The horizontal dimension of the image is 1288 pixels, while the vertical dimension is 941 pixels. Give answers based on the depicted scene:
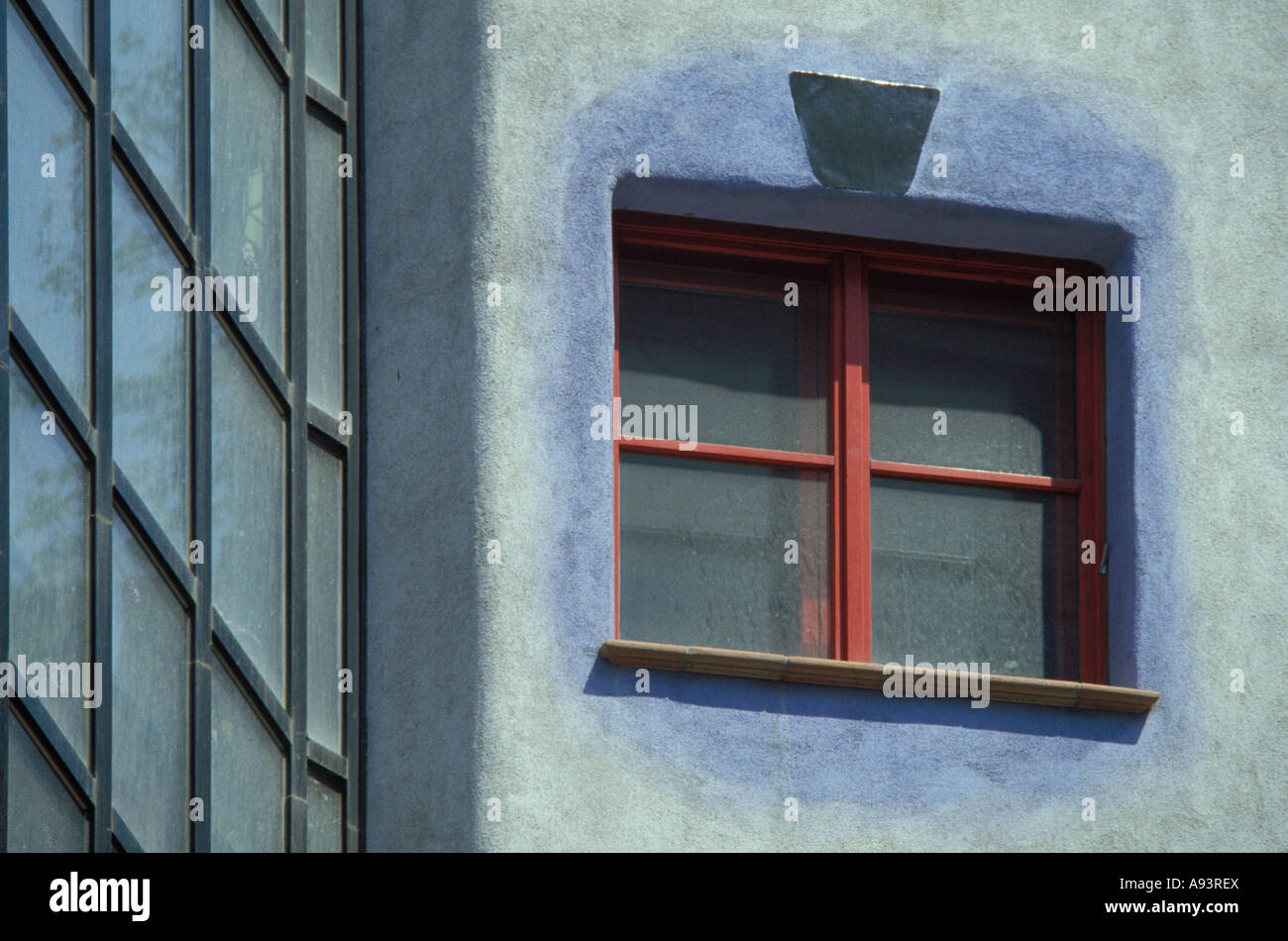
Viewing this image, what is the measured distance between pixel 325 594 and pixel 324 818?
89 centimetres

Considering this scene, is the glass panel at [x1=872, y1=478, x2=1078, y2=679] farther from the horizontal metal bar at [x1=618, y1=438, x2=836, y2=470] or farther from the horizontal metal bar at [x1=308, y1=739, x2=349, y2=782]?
the horizontal metal bar at [x1=308, y1=739, x2=349, y2=782]

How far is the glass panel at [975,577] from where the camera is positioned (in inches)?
409

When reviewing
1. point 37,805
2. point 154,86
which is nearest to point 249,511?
point 37,805

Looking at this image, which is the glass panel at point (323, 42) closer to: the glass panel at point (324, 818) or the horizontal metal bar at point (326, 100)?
the horizontal metal bar at point (326, 100)

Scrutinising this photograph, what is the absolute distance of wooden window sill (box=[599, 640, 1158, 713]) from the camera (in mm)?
9648

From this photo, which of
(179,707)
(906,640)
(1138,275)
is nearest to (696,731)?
(906,640)

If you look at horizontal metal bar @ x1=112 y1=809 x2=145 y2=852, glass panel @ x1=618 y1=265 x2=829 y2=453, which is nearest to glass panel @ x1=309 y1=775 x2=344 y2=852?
horizontal metal bar @ x1=112 y1=809 x2=145 y2=852

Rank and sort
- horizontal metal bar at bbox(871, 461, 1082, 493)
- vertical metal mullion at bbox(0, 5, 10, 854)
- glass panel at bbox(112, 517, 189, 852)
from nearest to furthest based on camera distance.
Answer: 1. vertical metal mullion at bbox(0, 5, 10, 854)
2. glass panel at bbox(112, 517, 189, 852)
3. horizontal metal bar at bbox(871, 461, 1082, 493)

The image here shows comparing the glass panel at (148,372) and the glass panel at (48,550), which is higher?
the glass panel at (148,372)

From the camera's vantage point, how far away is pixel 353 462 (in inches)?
403

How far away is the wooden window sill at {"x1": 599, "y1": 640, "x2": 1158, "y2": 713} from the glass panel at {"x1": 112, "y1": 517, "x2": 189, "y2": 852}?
166 centimetres

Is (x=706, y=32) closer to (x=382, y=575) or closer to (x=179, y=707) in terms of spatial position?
(x=382, y=575)

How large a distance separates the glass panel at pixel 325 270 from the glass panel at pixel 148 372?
22.3 inches

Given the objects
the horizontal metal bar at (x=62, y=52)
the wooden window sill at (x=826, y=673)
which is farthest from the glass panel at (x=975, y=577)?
the horizontal metal bar at (x=62, y=52)
